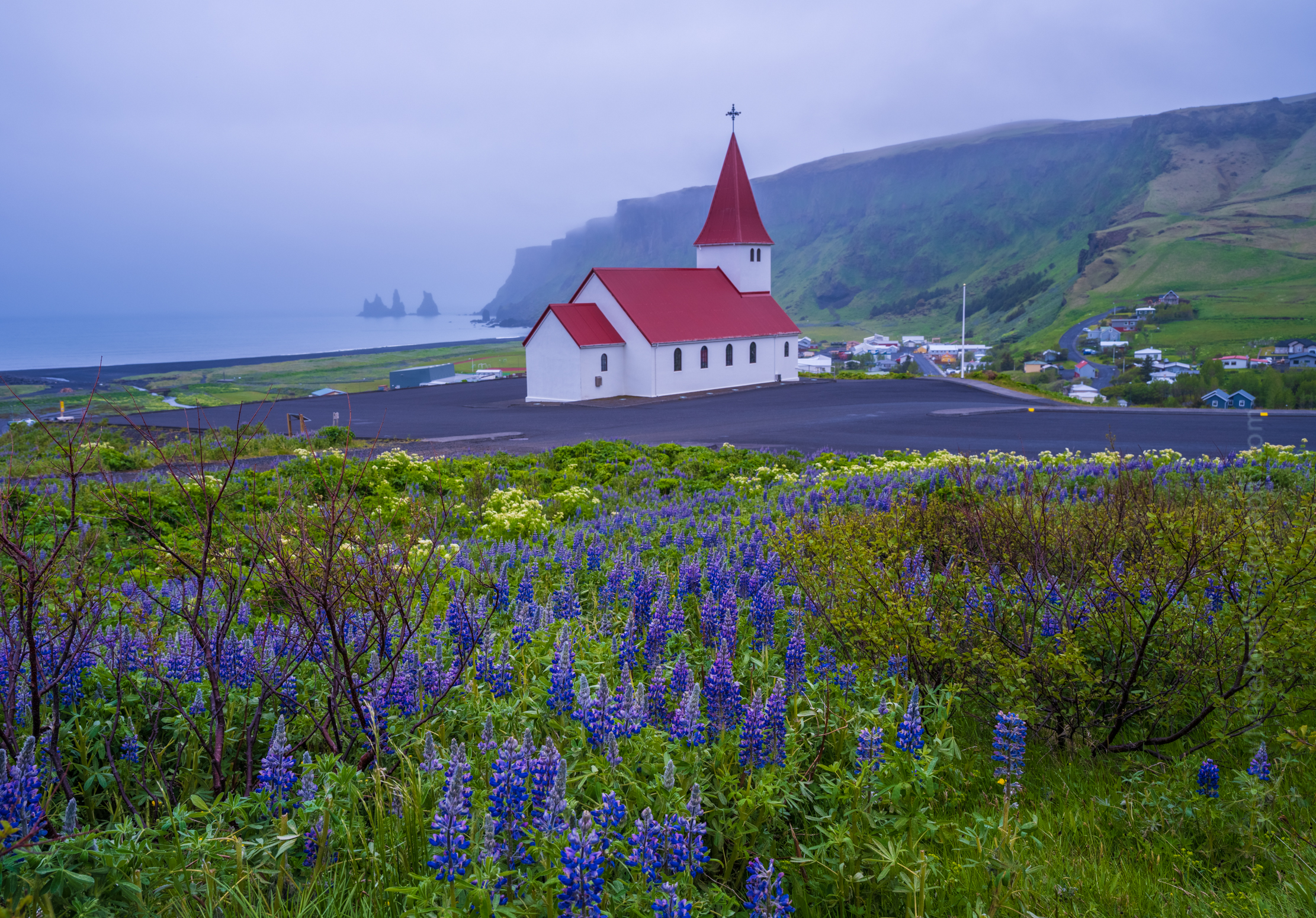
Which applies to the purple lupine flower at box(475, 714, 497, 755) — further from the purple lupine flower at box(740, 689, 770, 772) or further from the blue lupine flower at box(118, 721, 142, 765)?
the blue lupine flower at box(118, 721, 142, 765)

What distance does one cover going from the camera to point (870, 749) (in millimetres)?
3250

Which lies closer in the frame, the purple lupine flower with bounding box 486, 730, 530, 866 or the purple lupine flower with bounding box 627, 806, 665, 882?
the purple lupine flower with bounding box 627, 806, 665, 882

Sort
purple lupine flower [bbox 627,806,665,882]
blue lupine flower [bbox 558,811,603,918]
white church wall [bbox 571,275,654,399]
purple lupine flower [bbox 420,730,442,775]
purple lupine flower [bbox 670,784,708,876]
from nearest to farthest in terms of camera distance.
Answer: blue lupine flower [bbox 558,811,603,918] → purple lupine flower [bbox 627,806,665,882] → purple lupine flower [bbox 670,784,708,876] → purple lupine flower [bbox 420,730,442,775] → white church wall [bbox 571,275,654,399]

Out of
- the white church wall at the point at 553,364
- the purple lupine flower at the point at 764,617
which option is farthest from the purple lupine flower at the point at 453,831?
the white church wall at the point at 553,364

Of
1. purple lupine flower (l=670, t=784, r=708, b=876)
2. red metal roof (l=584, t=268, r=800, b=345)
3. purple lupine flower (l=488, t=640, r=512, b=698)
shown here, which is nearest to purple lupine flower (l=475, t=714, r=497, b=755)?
purple lupine flower (l=670, t=784, r=708, b=876)

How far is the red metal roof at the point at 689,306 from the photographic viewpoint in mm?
41156

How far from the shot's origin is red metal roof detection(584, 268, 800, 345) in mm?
41156

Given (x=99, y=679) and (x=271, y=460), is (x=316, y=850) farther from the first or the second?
(x=271, y=460)

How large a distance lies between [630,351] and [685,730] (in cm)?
3851

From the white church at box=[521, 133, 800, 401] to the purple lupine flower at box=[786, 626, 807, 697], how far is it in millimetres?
35368

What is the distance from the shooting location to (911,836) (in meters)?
3.02

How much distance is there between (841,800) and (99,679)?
3.41 meters

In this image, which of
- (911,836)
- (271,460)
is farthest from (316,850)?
(271,460)

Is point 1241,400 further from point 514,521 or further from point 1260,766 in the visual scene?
point 1260,766
